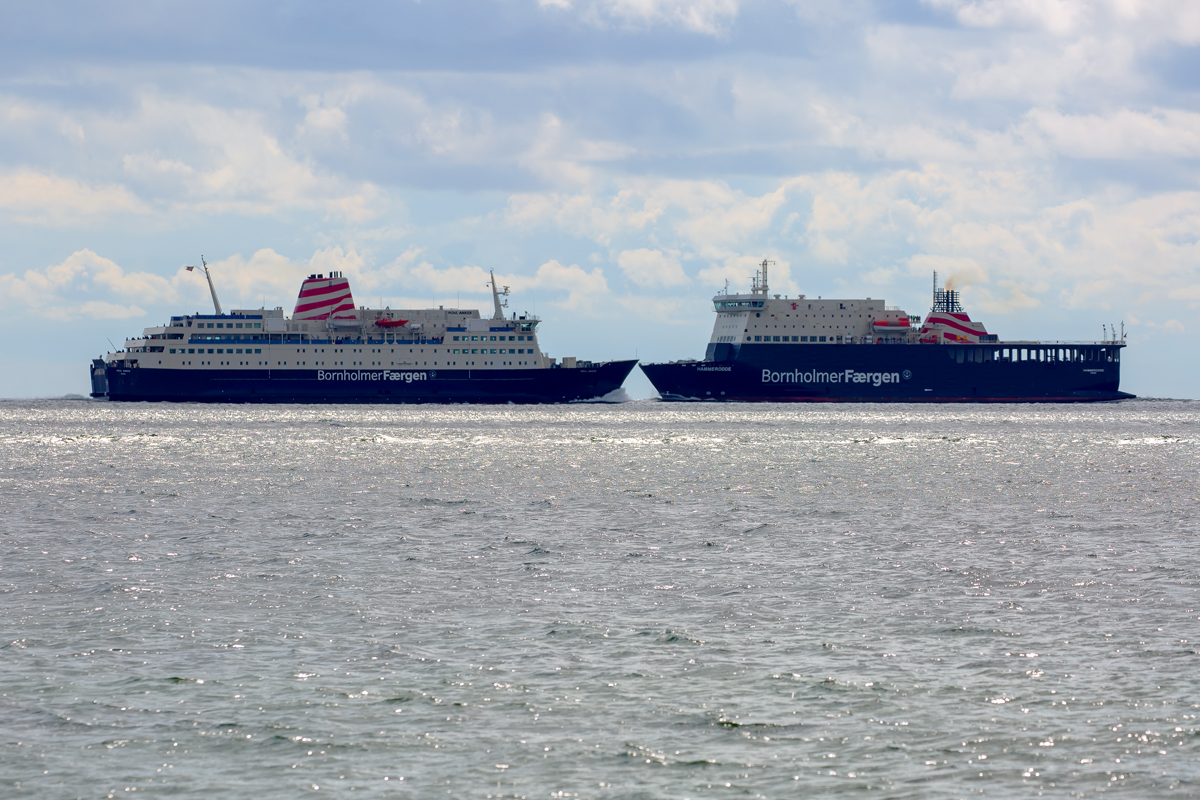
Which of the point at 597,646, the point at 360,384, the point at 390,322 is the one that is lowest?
the point at 597,646

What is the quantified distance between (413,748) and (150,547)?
1327cm

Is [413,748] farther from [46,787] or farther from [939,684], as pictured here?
[939,684]

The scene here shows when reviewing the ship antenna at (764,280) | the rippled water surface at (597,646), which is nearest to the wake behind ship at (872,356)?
the ship antenna at (764,280)

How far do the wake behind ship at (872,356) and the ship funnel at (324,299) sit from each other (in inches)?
1195

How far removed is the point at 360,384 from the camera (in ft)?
351

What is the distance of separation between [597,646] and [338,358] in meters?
94.1

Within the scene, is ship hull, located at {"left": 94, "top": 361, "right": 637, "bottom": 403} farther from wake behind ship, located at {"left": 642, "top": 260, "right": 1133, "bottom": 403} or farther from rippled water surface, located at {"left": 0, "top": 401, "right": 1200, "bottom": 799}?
rippled water surface, located at {"left": 0, "top": 401, "right": 1200, "bottom": 799}

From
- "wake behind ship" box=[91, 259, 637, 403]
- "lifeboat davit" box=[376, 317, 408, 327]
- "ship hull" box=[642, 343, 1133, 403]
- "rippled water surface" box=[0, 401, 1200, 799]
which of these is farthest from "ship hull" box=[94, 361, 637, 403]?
"rippled water surface" box=[0, 401, 1200, 799]

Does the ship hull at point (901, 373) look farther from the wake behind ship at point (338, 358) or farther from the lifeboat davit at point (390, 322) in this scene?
the lifeboat davit at point (390, 322)

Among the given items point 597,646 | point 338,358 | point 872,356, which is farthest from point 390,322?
point 597,646

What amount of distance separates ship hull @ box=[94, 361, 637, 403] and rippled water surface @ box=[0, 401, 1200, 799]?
73.1 metres

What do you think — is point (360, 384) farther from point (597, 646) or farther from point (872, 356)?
point (597, 646)

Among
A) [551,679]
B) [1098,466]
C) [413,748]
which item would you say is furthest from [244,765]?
[1098,466]

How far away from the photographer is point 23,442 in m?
66.4
